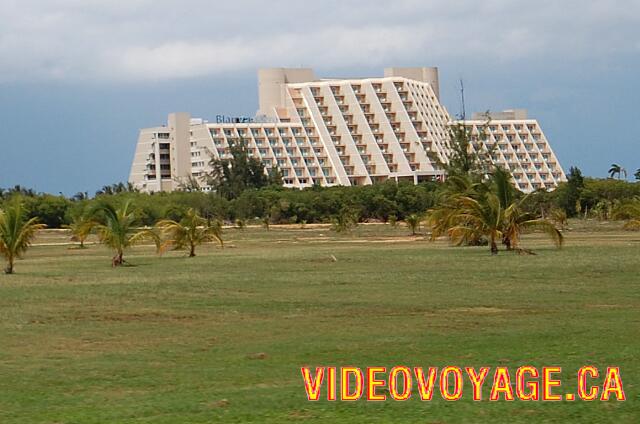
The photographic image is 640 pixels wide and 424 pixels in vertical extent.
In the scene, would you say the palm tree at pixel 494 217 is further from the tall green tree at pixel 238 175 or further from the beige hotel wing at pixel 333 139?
the beige hotel wing at pixel 333 139

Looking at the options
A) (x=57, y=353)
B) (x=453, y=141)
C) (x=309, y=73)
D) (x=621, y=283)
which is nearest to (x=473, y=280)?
(x=621, y=283)

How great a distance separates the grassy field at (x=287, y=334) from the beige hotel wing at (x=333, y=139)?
105 meters

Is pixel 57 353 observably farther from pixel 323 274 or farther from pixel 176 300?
pixel 323 274

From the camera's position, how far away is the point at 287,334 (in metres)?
16.9

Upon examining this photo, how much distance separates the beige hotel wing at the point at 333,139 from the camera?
453ft

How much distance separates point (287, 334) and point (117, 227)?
20.5 metres

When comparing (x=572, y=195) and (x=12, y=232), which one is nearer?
(x=12, y=232)

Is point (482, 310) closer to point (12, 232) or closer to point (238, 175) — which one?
point (12, 232)

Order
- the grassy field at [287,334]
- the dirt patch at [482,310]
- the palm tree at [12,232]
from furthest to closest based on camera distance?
the palm tree at [12,232] < the dirt patch at [482,310] < the grassy field at [287,334]

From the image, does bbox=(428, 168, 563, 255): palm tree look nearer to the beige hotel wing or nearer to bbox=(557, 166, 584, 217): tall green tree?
bbox=(557, 166, 584, 217): tall green tree

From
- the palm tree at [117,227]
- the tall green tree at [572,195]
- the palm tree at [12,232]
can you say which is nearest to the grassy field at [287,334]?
the palm tree at [12,232]

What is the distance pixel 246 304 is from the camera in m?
22.0

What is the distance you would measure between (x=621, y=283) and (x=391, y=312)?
24.3 ft

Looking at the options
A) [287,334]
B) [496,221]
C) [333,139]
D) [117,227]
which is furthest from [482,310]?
[333,139]
